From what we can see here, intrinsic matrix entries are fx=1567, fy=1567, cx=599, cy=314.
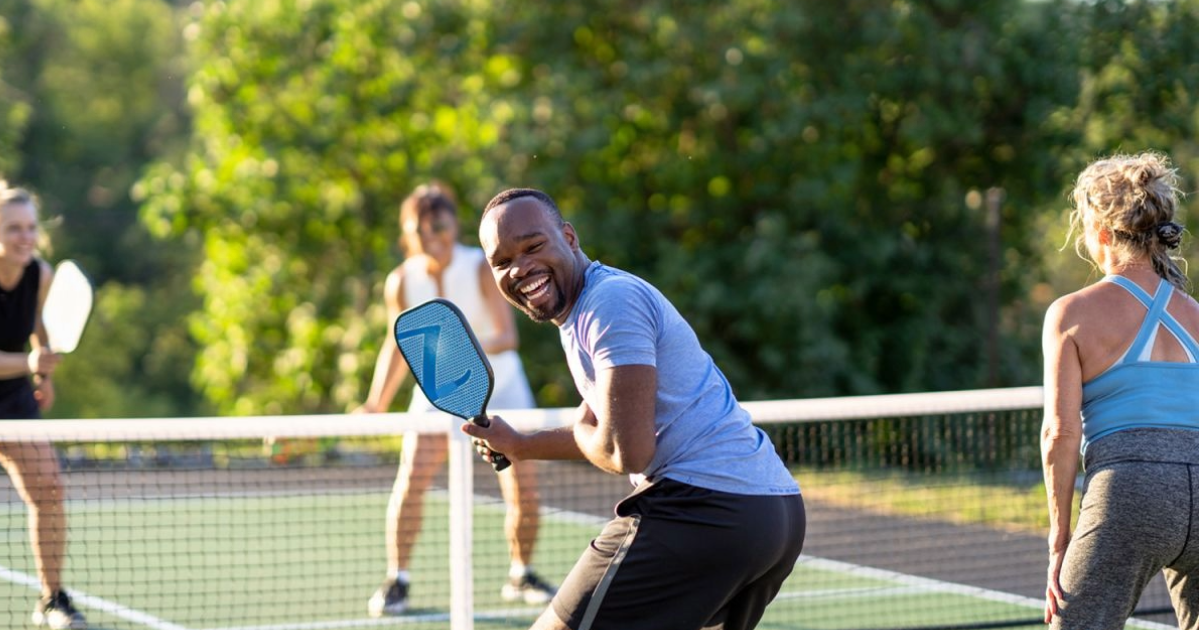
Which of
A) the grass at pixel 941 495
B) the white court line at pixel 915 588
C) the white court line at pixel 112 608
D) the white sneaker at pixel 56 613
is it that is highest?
the white sneaker at pixel 56 613

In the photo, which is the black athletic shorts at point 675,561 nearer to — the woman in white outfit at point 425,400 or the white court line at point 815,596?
the woman in white outfit at point 425,400

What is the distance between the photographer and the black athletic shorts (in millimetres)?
3777

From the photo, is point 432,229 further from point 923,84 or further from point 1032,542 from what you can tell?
point 923,84

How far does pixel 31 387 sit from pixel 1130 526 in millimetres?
5235

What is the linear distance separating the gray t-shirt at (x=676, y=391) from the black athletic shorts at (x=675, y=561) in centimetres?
5

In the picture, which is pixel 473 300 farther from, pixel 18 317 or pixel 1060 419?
pixel 1060 419

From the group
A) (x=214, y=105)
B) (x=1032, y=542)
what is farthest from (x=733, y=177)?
(x=1032, y=542)

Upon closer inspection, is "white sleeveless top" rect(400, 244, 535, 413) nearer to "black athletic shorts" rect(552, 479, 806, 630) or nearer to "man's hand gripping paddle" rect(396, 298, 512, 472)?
"man's hand gripping paddle" rect(396, 298, 512, 472)

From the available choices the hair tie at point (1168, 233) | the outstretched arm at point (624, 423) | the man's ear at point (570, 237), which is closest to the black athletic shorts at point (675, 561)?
the outstretched arm at point (624, 423)

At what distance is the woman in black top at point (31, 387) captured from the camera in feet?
22.9

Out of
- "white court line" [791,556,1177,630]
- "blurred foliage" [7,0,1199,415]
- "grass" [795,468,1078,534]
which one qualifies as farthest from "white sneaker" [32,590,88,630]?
"blurred foliage" [7,0,1199,415]

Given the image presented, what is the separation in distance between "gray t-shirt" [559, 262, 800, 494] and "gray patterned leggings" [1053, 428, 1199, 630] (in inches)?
31.5

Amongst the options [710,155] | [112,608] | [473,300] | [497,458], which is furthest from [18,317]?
[710,155]

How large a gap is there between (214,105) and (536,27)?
3688 mm
